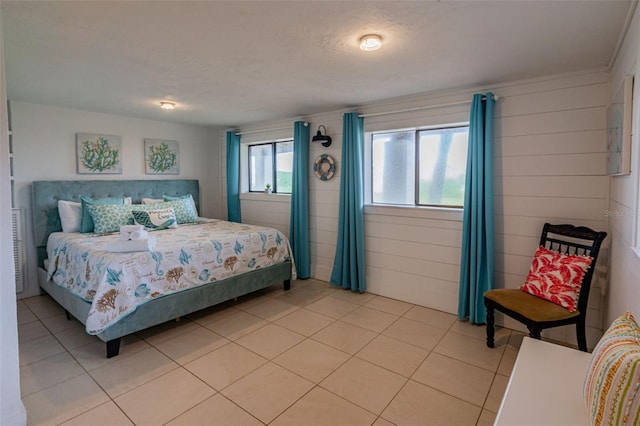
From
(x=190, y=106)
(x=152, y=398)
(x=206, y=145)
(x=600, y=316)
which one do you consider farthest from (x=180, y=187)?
(x=600, y=316)

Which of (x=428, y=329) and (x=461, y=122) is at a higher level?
(x=461, y=122)

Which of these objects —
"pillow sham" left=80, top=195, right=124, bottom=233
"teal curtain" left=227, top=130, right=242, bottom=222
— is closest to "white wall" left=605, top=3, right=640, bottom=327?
"teal curtain" left=227, top=130, right=242, bottom=222

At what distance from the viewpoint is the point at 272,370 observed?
2.48 metres

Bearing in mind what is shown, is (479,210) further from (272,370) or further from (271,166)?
(271,166)

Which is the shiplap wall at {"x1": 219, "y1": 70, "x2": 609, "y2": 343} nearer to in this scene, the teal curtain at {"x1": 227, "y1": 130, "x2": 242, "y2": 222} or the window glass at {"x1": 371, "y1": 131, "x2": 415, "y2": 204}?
the window glass at {"x1": 371, "y1": 131, "x2": 415, "y2": 204}

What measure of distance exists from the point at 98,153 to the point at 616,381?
17.4 feet

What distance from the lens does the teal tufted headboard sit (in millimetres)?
3934

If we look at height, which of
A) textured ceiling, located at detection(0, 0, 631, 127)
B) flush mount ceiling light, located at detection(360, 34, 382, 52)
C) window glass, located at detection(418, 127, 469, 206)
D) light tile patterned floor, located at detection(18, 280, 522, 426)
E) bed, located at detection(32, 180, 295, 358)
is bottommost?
light tile patterned floor, located at detection(18, 280, 522, 426)

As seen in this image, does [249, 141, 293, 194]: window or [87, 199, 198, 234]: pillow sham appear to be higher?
[249, 141, 293, 194]: window

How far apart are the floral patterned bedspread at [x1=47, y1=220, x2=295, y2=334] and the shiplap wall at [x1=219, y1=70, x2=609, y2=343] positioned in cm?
140

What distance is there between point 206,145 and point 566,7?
5.12 metres

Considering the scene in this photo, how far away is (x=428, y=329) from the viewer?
3162 mm

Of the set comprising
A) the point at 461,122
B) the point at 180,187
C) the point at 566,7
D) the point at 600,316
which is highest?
the point at 566,7

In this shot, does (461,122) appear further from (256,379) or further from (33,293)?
(33,293)
